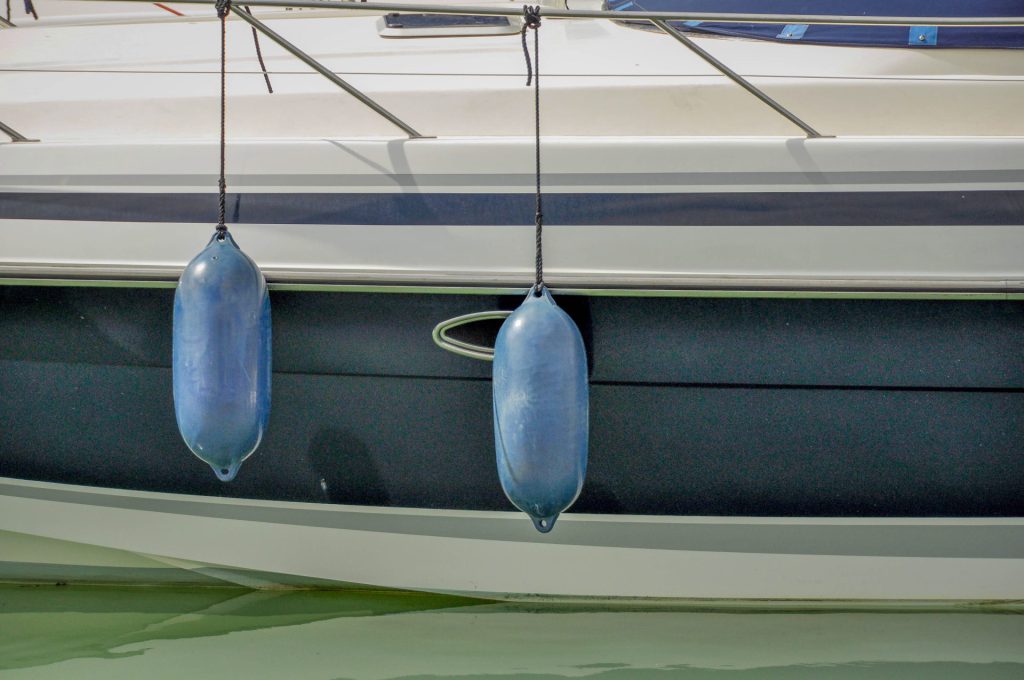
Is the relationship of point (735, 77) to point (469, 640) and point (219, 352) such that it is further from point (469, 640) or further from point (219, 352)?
point (469, 640)

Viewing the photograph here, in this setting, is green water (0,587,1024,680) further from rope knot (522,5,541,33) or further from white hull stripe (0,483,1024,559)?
rope knot (522,5,541,33)

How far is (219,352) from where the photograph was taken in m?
1.76

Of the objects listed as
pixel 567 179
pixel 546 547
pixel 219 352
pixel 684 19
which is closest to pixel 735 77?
pixel 684 19

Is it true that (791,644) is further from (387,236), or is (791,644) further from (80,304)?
(80,304)

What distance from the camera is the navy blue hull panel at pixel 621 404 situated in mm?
1846

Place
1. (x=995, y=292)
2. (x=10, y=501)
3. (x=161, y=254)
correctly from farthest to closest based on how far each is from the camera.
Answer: (x=10, y=501) < (x=161, y=254) < (x=995, y=292)

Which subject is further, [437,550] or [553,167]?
[437,550]

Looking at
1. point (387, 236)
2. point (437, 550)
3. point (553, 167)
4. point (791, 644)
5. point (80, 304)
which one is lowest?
point (791, 644)

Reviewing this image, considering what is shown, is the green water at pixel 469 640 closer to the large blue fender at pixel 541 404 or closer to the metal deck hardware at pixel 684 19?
the large blue fender at pixel 541 404

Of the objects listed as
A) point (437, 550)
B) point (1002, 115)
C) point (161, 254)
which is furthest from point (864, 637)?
point (161, 254)

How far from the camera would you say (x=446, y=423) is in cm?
195

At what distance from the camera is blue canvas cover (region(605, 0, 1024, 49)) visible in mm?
2104

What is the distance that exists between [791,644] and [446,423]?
36.0 inches

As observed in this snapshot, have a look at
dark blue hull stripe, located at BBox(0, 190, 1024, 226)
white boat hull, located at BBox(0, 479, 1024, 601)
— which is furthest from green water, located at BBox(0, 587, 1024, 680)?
dark blue hull stripe, located at BBox(0, 190, 1024, 226)
